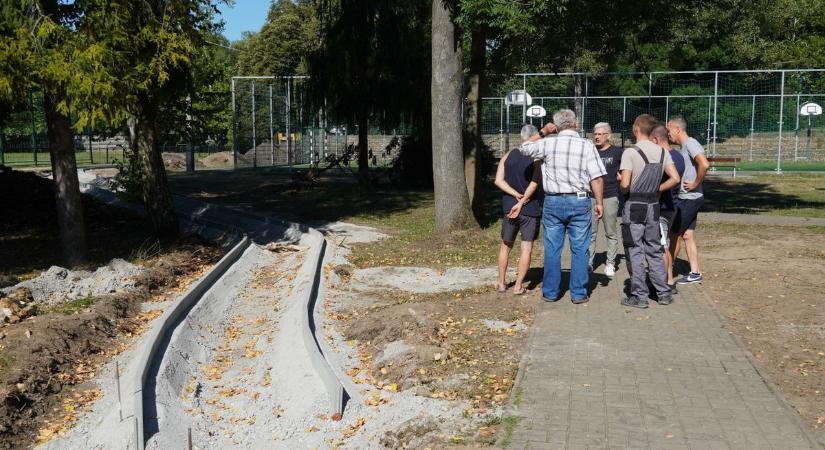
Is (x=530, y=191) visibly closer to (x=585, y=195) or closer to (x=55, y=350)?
(x=585, y=195)

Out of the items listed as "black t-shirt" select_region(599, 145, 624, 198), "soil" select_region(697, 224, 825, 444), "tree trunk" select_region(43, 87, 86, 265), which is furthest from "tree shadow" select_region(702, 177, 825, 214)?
"tree trunk" select_region(43, 87, 86, 265)

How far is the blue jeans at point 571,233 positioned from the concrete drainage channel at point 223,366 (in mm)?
2607

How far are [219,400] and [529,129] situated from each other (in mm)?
4271

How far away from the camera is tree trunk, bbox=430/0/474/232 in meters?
14.4

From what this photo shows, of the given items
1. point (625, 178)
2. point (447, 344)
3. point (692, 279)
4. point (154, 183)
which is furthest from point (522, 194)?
point (154, 183)

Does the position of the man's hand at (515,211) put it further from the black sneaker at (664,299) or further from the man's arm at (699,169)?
the man's arm at (699,169)

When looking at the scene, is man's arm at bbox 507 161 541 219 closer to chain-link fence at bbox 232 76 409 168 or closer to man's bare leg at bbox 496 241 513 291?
man's bare leg at bbox 496 241 513 291

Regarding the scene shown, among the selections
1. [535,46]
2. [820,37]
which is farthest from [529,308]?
[820,37]

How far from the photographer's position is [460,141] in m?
14.8

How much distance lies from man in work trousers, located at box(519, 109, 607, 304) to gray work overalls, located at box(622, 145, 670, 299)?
0.37 metres

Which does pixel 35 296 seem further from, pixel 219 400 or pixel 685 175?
pixel 685 175

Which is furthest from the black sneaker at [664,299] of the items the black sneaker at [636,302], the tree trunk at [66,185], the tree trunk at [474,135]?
the tree trunk at [66,185]

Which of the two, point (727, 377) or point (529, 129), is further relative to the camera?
point (529, 129)

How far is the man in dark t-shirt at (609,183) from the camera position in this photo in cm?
1018
